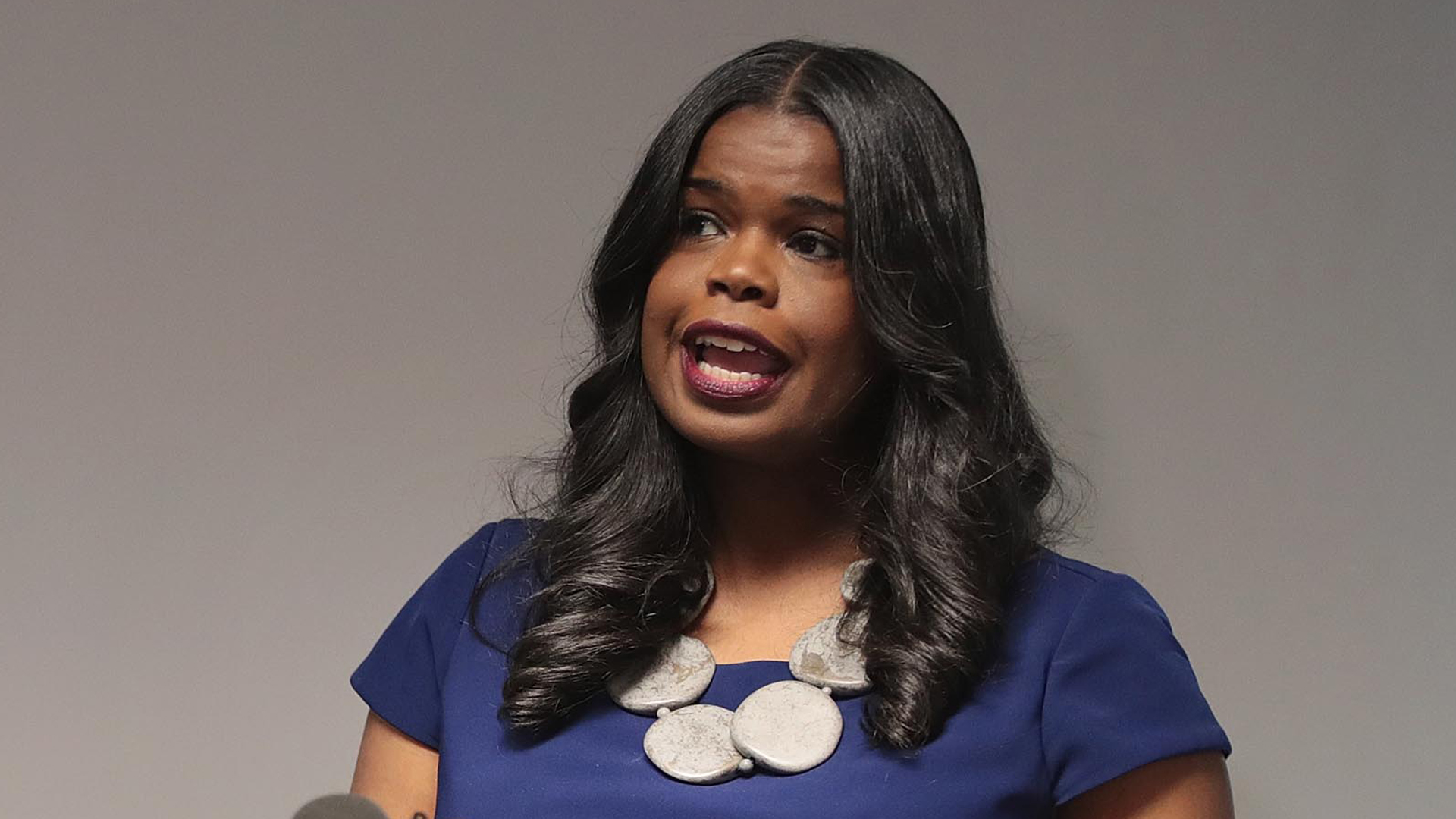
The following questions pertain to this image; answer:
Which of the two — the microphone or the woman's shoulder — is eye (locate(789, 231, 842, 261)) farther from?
the microphone

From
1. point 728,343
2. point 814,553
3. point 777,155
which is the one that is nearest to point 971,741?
point 814,553

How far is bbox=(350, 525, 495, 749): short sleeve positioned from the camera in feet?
4.58

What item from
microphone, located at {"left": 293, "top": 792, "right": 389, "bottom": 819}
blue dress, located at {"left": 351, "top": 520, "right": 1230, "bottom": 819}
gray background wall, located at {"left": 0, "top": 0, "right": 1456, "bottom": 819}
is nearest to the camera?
microphone, located at {"left": 293, "top": 792, "right": 389, "bottom": 819}

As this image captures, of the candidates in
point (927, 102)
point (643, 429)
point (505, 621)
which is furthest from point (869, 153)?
point (505, 621)

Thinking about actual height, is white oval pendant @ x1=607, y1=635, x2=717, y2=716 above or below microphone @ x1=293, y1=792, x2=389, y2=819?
below

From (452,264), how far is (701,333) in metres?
0.42

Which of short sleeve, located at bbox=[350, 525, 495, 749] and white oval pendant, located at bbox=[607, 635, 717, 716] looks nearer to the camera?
white oval pendant, located at bbox=[607, 635, 717, 716]

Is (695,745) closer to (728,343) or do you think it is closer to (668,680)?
(668,680)

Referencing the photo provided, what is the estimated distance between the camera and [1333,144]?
1.63m

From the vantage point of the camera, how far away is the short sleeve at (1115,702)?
122 cm

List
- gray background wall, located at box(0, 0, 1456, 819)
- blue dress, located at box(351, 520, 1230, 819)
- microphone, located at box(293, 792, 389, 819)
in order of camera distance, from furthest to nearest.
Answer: gray background wall, located at box(0, 0, 1456, 819) < blue dress, located at box(351, 520, 1230, 819) < microphone, located at box(293, 792, 389, 819)

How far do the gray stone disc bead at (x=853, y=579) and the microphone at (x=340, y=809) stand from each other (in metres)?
0.47

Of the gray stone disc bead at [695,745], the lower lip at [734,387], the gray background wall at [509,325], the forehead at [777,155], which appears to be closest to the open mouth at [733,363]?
the lower lip at [734,387]

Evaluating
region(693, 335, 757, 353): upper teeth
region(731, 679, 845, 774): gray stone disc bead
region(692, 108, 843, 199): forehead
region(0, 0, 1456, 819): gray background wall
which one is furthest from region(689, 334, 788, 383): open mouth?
region(0, 0, 1456, 819): gray background wall
